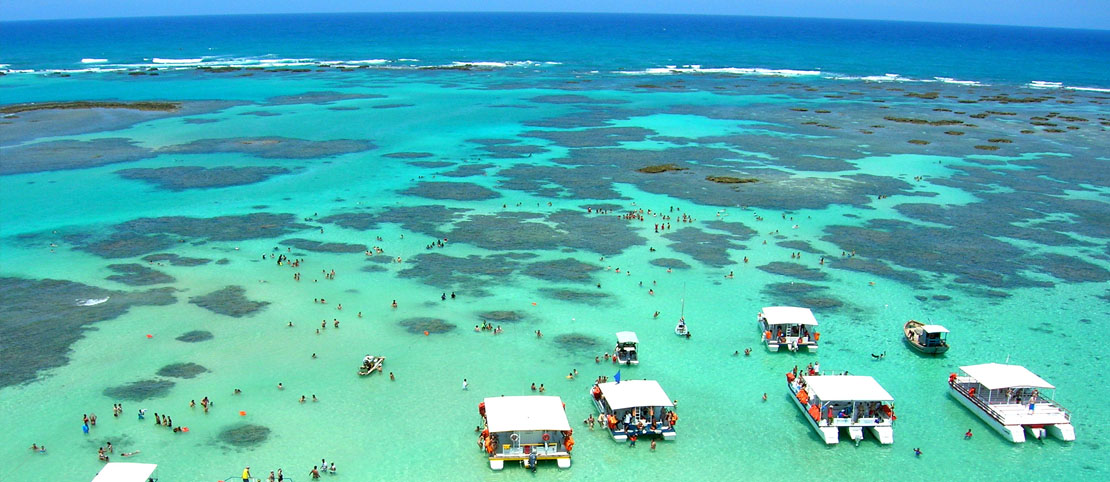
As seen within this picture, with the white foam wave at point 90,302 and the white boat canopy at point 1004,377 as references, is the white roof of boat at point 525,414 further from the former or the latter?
Answer: the white foam wave at point 90,302

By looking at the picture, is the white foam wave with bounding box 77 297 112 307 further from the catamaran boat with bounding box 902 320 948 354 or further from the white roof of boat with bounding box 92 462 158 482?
the catamaran boat with bounding box 902 320 948 354

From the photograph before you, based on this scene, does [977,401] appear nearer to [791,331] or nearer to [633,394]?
[791,331]

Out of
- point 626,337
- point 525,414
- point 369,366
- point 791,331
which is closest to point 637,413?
point 525,414

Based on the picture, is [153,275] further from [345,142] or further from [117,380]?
[345,142]

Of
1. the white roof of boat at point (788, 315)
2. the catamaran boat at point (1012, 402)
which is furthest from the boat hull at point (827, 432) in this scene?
the white roof of boat at point (788, 315)

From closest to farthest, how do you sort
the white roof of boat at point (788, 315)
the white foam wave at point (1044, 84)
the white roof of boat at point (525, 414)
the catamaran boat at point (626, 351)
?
1. the white roof of boat at point (525, 414)
2. the catamaran boat at point (626, 351)
3. the white roof of boat at point (788, 315)
4. the white foam wave at point (1044, 84)
